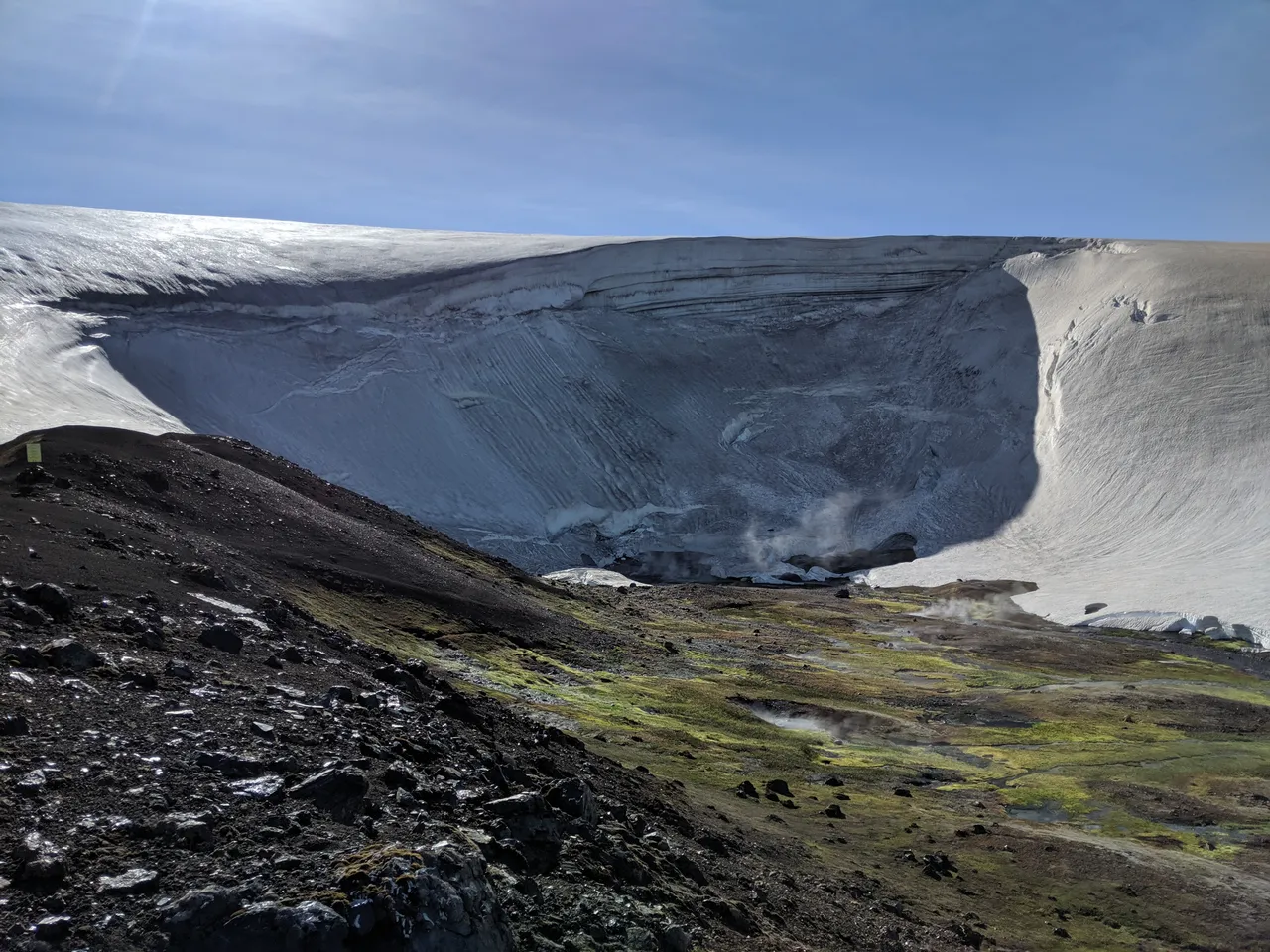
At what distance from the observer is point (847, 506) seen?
63562 millimetres

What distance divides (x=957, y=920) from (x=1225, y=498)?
44979 mm

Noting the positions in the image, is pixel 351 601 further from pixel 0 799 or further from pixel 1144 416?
pixel 1144 416

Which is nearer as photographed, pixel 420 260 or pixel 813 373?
pixel 420 260

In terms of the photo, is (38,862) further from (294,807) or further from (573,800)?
(573,800)

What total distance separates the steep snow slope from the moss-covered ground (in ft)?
39.4

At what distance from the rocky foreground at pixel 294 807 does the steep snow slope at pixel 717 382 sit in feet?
101

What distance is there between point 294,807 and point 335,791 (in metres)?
0.39

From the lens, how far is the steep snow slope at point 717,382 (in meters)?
53.4

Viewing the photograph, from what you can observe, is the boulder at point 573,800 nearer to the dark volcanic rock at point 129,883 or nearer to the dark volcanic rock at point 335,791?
the dark volcanic rock at point 335,791

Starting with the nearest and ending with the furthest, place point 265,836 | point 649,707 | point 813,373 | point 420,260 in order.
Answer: point 265,836 → point 649,707 → point 420,260 → point 813,373

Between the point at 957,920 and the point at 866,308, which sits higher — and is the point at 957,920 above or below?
below

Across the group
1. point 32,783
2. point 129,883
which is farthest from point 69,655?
point 129,883

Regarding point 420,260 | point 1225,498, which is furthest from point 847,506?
point 420,260

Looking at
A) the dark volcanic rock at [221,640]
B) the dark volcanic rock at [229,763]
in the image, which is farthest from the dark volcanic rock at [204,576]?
Answer: the dark volcanic rock at [229,763]
